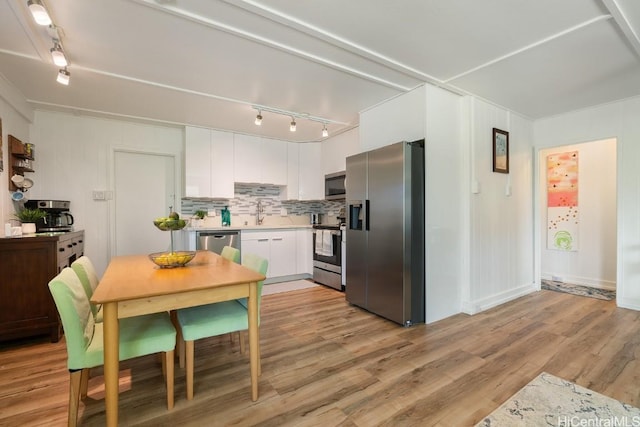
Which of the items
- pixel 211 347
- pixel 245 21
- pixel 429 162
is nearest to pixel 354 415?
pixel 211 347

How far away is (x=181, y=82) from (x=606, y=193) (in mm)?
5695

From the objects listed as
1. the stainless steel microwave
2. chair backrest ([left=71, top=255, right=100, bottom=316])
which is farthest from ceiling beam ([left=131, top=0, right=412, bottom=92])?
the stainless steel microwave

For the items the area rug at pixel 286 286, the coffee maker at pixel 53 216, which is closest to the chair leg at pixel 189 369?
the area rug at pixel 286 286

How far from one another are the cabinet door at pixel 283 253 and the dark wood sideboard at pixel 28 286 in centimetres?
259

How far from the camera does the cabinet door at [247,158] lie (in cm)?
469

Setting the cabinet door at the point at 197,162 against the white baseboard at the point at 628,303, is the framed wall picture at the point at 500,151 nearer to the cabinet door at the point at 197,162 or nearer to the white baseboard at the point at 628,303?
the white baseboard at the point at 628,303

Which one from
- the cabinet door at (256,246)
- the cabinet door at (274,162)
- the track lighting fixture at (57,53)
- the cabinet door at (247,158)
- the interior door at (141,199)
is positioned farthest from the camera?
the cabinet door at (274,162)

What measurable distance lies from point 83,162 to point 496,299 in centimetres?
549

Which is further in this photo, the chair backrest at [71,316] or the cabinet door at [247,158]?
the cabinet door at [247,158]

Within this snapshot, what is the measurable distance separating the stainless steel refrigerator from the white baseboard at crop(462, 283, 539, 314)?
65cm

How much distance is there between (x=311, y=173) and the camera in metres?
5.27

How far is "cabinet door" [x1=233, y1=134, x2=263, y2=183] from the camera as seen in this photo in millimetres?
4691

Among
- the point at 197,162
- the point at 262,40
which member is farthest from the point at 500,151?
the point at 197,162

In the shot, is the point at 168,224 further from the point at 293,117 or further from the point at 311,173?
the point at 311,173
